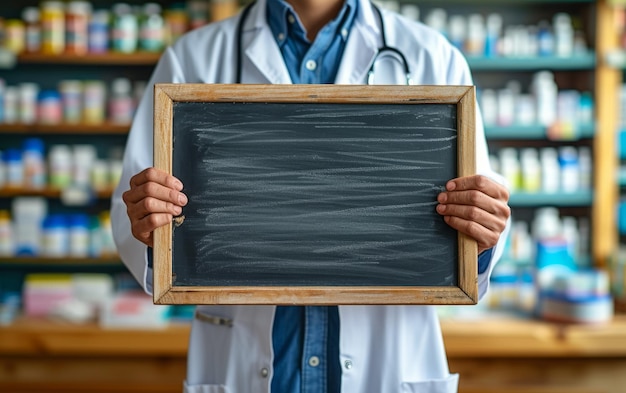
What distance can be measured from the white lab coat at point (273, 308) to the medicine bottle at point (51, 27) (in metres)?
2.46

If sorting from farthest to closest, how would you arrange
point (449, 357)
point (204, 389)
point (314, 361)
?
point (449, 357) → point (204, 389) → point (314, 361)

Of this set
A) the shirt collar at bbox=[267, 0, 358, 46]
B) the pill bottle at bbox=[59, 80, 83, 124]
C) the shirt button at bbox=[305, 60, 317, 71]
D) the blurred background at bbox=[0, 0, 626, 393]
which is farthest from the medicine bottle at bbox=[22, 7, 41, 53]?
the shirt button at bbox=[305, 60, 317, 71]

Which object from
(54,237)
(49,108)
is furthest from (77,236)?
(49,108)

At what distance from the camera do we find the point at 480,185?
1459mm

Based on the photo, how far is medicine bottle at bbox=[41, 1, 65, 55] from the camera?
4.03 m

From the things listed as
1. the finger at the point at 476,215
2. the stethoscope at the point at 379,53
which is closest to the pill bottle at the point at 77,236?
the stethoscope at the point at 379,53

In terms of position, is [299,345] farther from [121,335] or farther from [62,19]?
[62,19]

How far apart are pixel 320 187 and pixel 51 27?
9.97 feet

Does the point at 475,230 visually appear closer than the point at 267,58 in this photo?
Yes

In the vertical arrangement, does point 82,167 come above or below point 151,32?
below

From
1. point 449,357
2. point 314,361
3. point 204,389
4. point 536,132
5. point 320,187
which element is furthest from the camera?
point 536,132

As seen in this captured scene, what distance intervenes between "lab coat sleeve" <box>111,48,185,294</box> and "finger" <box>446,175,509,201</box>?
71 cm

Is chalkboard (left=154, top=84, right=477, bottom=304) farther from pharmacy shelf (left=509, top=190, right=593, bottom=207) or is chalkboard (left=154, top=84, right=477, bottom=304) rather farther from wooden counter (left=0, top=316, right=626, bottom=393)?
pharmacy shelf (left=509, top=190, right=593, bottom=207)

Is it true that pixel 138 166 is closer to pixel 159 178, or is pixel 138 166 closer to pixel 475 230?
pixel 159 178
